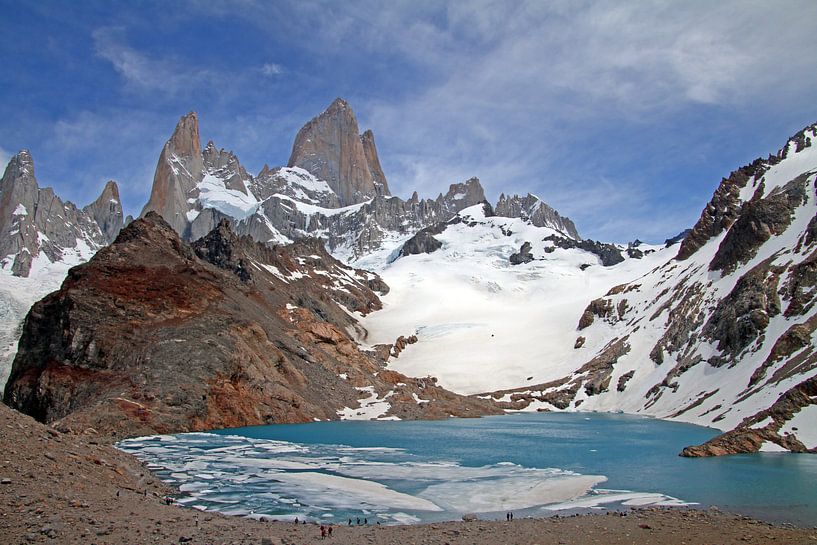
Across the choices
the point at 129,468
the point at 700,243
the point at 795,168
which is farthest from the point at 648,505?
the point at 700,243

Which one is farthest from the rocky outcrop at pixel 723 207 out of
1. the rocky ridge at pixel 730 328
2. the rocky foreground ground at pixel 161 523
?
the rocky foreground ground at pixel 161 523

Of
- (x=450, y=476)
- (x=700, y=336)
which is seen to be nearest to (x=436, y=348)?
(x=700, y=336)

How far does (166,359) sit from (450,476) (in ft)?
132

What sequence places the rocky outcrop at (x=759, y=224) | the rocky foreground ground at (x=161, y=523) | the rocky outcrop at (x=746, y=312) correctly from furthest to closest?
the rocky outcrop at (x=759, y=224)
the rocky outcrop at (x=746, y=312)
the rocky foreground ground at (x=161, y=523)

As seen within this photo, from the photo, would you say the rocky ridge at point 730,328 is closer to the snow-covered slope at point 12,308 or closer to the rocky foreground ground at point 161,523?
the rocky foreground ground at point 161,523

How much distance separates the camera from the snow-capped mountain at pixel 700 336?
64562 millimetres

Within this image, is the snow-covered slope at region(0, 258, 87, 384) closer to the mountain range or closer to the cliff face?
the mountain range

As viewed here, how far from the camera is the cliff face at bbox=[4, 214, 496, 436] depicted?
5847 cm

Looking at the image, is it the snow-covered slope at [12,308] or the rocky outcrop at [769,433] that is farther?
the snow-covered slope at [12,308]

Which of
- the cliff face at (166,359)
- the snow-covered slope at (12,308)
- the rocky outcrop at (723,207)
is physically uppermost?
the rocky outcrop at (723,207)

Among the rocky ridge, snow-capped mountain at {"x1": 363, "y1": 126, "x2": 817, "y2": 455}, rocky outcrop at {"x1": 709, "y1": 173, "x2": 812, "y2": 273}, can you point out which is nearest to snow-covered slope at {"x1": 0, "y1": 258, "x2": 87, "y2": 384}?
snow-capped mountain at {"x1": 363, "y1": 126, "x2": 817, "y2": 455}

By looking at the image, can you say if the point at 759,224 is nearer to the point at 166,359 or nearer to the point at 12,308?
the point at 166,359

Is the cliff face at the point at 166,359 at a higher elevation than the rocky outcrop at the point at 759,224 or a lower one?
lower

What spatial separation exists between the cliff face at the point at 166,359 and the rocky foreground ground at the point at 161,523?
2341 centimetres
